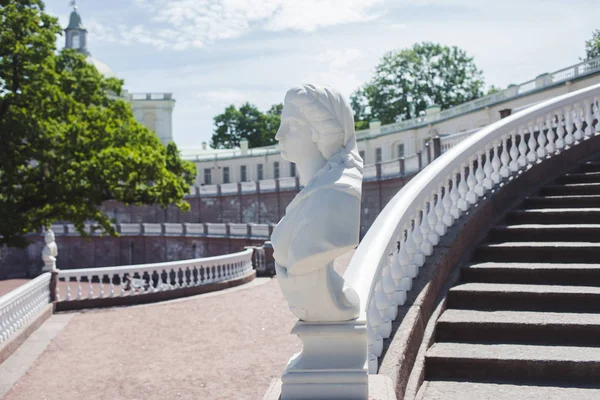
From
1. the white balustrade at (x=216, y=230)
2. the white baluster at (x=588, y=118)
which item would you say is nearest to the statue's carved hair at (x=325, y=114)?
the white baluster at (x=588, y=118)

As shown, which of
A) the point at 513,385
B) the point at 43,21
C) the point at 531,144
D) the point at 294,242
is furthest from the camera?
the point at 43,21

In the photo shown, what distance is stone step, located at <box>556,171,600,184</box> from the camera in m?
7.20

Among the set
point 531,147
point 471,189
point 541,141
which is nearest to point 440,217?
point 471,189

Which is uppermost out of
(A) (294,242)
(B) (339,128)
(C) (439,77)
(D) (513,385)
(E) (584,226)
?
(C) (439,77)

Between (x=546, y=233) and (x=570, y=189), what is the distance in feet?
4.73

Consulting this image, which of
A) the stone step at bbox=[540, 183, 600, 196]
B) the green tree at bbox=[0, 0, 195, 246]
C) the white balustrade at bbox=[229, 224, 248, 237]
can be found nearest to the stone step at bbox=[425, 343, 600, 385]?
the stone step at bbox=[540, 183, 600, 196]

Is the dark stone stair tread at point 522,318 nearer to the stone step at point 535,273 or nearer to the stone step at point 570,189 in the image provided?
the stone step at point 535,273

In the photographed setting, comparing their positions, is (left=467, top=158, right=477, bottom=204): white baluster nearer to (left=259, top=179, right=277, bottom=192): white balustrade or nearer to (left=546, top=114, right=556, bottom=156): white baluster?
(left=546, top=114, right=556, bottom=156): white baluster

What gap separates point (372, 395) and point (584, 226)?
4019mm

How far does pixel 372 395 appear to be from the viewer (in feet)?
8.77

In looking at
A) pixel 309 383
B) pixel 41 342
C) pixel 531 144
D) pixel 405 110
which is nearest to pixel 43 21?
pixel 41 342

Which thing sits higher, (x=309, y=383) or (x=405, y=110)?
(x=405, y=110)

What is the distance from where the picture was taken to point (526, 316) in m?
4.49

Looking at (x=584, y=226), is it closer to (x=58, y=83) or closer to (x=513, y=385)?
(x=513, y=385)
